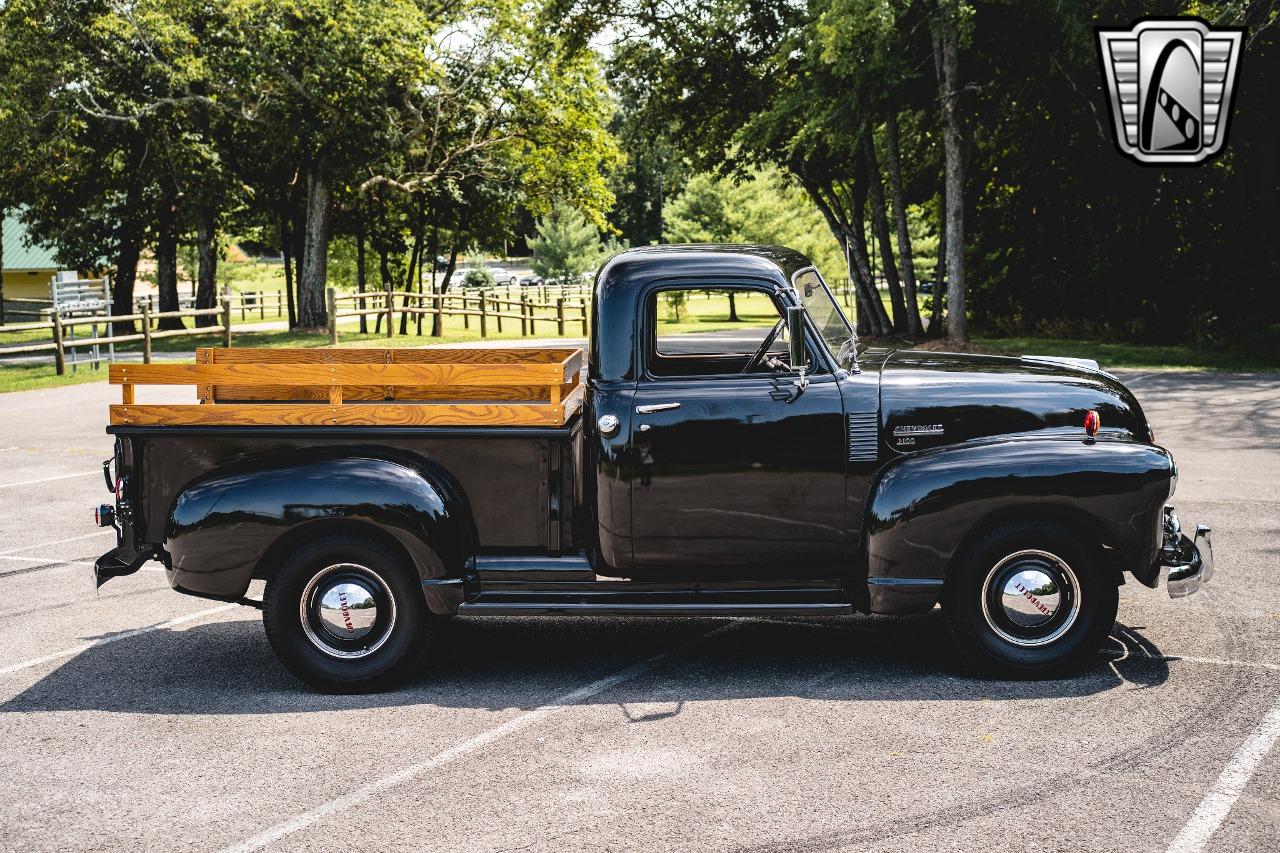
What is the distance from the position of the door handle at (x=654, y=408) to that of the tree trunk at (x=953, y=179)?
60.5 feet

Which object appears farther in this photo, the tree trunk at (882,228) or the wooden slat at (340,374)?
the tree trunk at (882,228)

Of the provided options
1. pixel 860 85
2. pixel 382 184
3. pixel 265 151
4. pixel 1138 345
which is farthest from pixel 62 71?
pixel 1138 345

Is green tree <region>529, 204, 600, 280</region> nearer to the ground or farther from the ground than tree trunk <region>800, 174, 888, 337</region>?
farther from the ground

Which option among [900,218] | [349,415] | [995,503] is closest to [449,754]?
[349,415]

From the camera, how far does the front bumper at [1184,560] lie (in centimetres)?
603

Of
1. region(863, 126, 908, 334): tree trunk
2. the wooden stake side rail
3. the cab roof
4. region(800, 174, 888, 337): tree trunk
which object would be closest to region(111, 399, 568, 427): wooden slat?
the wooden stake side rail

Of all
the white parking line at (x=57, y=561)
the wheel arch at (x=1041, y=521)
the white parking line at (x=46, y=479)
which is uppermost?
the wheel arch at (x=1041, y=521)

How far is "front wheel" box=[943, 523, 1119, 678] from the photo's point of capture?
19.5 ft

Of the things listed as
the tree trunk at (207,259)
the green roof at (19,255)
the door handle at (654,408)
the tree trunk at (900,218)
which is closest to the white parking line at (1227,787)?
the door handle at (654,408)

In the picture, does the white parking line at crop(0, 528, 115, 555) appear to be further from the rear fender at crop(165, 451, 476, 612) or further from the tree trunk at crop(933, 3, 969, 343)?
the tree trunk at crop(933, 3, 969, 343)

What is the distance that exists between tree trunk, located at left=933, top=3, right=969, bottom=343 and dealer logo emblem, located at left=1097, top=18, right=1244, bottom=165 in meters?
2.59

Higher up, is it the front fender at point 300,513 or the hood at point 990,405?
the hood at point 990,405

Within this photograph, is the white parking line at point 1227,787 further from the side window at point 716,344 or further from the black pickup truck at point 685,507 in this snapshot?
the side window at point 716,344

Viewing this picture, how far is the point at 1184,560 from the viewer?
6.13 m
